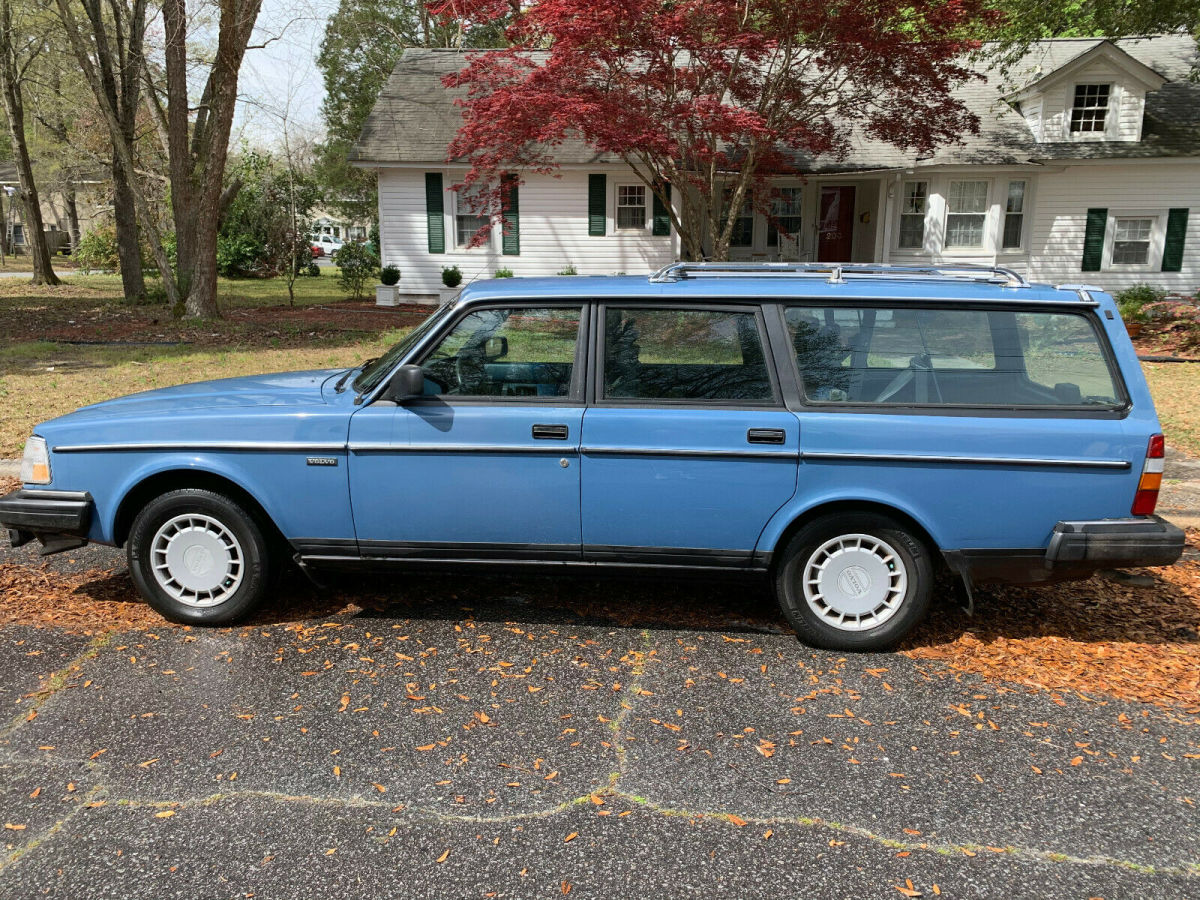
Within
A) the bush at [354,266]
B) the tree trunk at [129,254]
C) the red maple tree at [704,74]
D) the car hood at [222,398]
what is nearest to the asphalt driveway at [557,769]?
the car hood at [222,398]

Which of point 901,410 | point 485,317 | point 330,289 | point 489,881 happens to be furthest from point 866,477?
point 330,289

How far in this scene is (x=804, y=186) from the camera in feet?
72.0

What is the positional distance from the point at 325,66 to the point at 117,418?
42.3m

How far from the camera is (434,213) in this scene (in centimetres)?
2106

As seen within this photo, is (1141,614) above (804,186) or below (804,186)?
below

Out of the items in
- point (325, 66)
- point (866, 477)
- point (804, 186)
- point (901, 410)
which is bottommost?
point (866, 477)

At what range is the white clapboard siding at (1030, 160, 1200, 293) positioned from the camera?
797 inches

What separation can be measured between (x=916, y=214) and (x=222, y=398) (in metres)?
19.1

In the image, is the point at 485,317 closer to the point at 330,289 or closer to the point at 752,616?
the point at 752,616

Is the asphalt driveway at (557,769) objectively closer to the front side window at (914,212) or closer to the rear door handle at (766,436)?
the rear door handle at (766,436)

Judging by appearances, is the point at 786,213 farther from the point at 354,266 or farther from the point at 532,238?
the point at 354,266

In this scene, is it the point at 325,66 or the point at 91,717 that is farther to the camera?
the point at 325,66

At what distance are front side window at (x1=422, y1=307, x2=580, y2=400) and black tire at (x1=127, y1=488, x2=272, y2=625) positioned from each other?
116 cm

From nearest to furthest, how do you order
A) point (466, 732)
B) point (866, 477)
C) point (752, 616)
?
point (466, 732), point (866, 477), point (752, 616)
